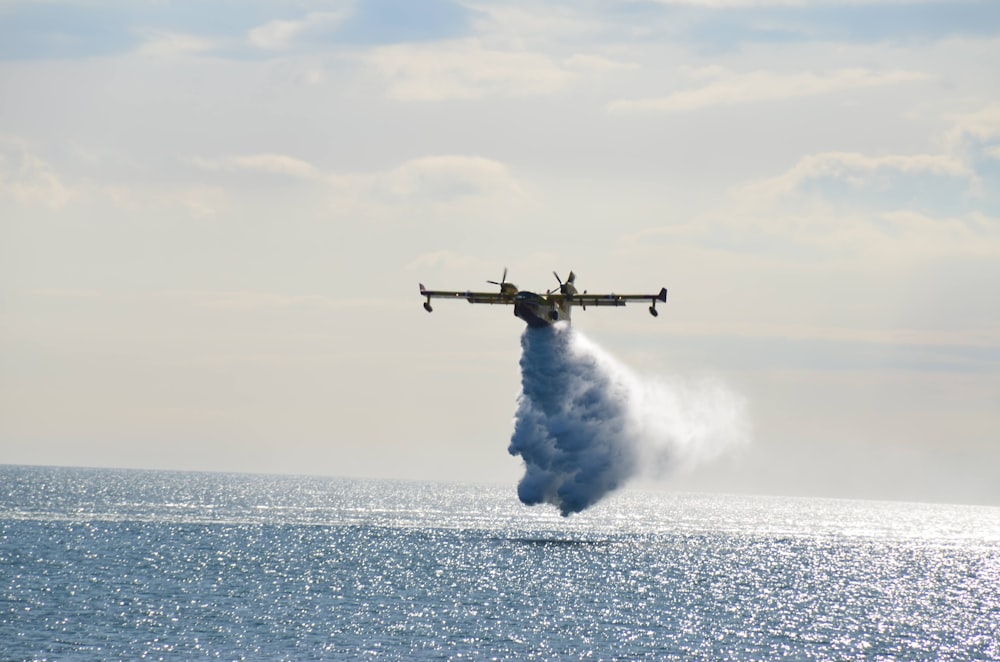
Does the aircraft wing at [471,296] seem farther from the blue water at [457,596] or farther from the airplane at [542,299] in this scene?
the blue water at [457,596]

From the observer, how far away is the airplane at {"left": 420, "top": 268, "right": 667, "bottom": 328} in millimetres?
92562

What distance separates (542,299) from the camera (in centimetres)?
9369

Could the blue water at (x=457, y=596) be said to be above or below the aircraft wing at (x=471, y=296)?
below

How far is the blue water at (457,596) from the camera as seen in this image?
60.3 meters

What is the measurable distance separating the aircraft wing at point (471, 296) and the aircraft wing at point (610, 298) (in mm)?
6010

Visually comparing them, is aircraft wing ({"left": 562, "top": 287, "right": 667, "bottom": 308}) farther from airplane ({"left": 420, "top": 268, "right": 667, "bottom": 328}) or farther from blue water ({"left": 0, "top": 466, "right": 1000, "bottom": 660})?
blue water ({"left": 0, "top": 466, "right": 1000, "bottom": 660})

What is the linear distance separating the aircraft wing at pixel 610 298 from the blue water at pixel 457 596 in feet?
70.6

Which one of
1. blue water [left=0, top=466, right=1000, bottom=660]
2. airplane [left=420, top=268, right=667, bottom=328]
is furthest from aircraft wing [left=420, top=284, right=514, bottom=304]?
blue water [left=0, top=466, right=1000, bottom=660]

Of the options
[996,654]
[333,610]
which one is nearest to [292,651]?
[333,610]

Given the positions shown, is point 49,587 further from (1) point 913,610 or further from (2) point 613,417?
(1) point 913,610

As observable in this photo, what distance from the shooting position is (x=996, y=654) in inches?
2589

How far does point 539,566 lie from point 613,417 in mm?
14660

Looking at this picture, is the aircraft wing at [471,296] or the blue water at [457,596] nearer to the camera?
the blue water at [457,596]

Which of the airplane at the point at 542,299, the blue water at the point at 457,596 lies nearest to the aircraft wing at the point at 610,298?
the airplane at the point at 542,299
